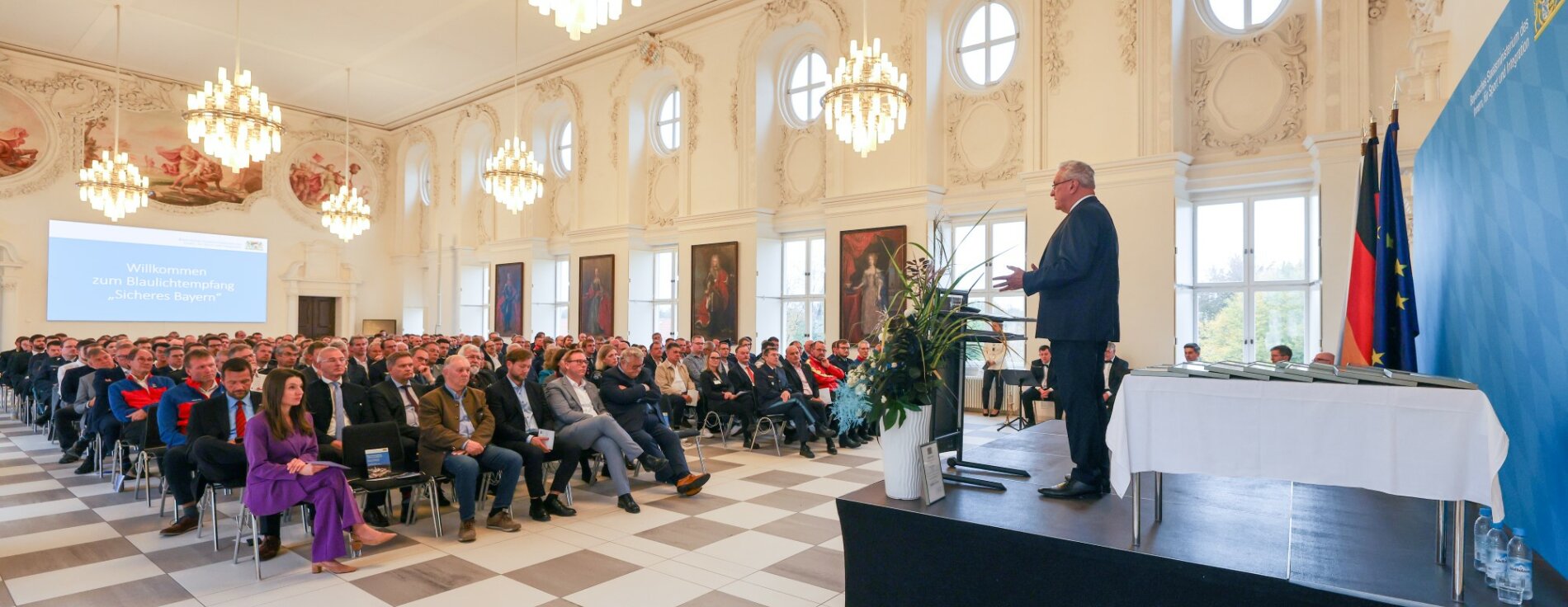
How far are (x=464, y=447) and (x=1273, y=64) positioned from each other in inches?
363

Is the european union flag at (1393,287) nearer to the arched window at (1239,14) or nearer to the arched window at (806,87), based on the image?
the arched window at (1239,14)

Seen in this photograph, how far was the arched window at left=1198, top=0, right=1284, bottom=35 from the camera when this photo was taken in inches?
344

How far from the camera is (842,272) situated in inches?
460

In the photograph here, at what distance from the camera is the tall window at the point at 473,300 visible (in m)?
18.8

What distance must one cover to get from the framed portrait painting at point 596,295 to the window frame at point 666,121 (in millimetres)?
2427

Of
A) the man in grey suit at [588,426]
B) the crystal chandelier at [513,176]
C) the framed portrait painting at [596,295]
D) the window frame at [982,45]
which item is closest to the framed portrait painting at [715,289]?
the framed portrait painting at [596,295]

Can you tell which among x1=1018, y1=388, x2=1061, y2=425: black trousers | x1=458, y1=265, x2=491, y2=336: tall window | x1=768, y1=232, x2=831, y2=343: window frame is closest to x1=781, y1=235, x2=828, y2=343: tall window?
x1=768, y1=232, x2=831, y2=343: window frame

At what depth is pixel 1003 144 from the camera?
10477 mm

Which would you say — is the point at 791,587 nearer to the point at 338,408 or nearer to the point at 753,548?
the point at 753,548

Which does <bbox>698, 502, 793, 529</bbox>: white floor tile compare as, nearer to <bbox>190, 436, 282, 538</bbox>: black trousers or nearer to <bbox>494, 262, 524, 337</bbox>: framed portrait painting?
<bbox>190, 436, 282, 538</bbox>: black trousers

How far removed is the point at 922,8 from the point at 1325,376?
9.59 m

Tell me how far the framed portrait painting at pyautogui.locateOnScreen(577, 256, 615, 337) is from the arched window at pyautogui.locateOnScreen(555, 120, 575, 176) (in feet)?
8.47

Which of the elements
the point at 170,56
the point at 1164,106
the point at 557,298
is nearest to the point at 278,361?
the point at 1164,106

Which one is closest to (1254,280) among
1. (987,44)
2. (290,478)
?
(987,44)
